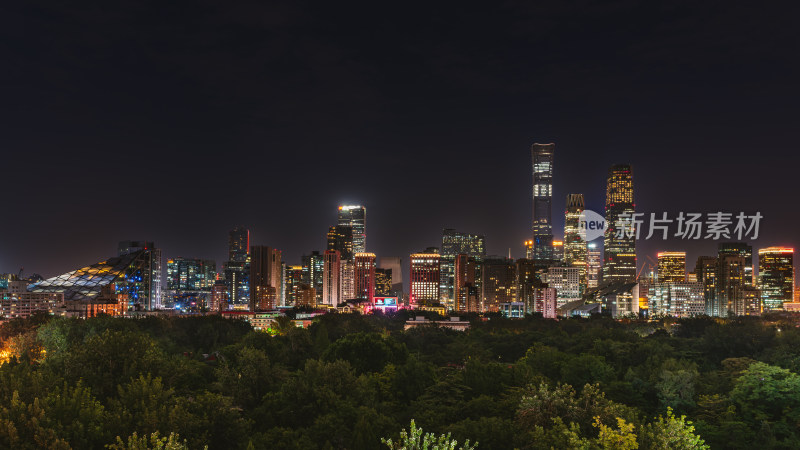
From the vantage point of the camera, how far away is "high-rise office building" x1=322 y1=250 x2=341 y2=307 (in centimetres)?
17575

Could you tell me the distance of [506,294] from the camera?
168125 mm

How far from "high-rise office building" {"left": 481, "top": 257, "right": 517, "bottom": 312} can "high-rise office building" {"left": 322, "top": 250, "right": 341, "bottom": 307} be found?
37621 mm

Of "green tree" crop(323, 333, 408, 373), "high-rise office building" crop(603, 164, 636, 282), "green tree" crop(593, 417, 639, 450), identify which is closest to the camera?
"green tree" crop(593, 417, 639, 450)

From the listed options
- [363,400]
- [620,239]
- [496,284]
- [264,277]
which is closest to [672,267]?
[620,239]

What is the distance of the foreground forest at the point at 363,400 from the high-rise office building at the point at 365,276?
422 ft

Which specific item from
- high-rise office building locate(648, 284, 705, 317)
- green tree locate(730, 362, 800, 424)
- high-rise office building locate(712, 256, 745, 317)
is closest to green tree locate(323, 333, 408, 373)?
green tree locate(730, 362, 800, 424)

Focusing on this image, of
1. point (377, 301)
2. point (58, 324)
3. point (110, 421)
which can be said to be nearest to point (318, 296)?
point (377, 301)

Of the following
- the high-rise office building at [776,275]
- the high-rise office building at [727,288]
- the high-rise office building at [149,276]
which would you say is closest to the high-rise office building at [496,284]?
the high-rise office building at [727,288]

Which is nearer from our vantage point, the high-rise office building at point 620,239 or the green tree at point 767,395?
the green tree at point 767,395

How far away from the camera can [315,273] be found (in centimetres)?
18688

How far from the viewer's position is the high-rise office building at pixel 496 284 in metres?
168

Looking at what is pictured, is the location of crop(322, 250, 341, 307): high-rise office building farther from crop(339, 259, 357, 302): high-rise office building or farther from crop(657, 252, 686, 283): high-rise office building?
crop(657, 252, 686, 283): high-rise office building

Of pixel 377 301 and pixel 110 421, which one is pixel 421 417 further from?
pixel 377 301

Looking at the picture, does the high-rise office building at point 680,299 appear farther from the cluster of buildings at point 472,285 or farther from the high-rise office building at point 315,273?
the high-rise office building at point 315,273
